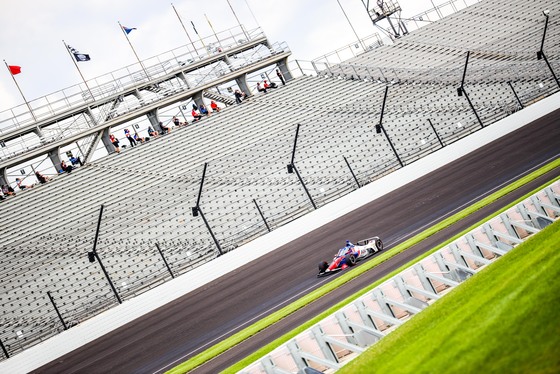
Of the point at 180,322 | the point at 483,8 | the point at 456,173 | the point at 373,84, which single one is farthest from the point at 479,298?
the point at 483,8

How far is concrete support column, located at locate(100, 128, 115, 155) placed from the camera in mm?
33062

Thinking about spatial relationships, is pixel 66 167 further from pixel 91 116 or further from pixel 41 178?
pixel 91 116

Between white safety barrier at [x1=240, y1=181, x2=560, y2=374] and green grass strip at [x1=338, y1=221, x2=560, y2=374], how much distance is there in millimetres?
948

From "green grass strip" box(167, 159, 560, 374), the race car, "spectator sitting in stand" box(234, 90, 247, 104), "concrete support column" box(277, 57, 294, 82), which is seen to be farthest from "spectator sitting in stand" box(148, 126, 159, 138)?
"green grass strip" box(167, 159, 560, 374)

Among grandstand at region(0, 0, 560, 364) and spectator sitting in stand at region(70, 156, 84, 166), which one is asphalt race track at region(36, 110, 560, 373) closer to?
grandstand at region(0, 0, 560, 364)

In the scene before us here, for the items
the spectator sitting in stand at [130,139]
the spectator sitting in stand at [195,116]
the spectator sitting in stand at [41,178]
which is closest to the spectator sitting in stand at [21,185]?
the spectator sitting in stand at [41,178]

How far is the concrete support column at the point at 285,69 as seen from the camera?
38.6m

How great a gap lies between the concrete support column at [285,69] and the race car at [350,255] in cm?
2402

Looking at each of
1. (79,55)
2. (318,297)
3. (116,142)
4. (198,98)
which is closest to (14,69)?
(79,55)

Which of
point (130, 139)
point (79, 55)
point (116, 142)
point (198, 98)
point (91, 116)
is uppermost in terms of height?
point (79, 55)

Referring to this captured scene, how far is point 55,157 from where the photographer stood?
31.9 meters

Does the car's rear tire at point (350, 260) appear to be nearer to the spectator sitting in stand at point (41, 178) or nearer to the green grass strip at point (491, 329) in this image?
the green grass strip at point (491, 329)

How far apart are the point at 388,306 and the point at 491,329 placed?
3544 millimetres

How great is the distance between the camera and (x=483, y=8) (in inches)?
1780
